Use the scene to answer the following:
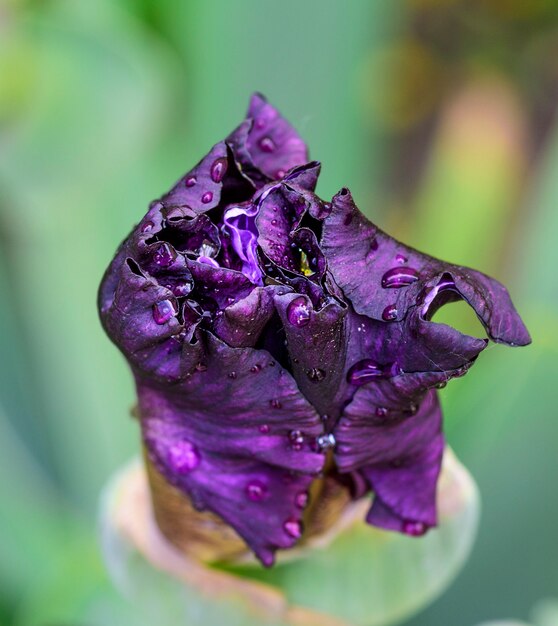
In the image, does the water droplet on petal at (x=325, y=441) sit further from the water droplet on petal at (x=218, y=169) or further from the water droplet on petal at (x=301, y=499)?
the water droplet on petal at (x=218, y=169)

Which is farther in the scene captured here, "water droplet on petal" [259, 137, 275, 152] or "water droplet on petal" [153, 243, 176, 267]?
"water droplet on petal" [259, 137, 275, 152]

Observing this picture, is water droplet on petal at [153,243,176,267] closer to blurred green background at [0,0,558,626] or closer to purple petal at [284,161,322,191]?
purple petal at [284,161,322,191]

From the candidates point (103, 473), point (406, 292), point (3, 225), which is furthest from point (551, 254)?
point (3, 225)

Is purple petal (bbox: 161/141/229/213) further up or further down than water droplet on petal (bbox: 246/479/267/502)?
further up

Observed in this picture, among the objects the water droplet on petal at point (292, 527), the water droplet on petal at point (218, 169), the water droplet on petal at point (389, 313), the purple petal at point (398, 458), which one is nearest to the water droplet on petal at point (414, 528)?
the purple petal at point (398, 458)

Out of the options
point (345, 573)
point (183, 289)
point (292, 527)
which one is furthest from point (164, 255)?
point (345, 573)

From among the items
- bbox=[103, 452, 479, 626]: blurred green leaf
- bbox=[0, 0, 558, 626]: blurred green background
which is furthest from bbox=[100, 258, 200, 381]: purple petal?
bbox=[0, 0, 558, 626]: blurred green background
